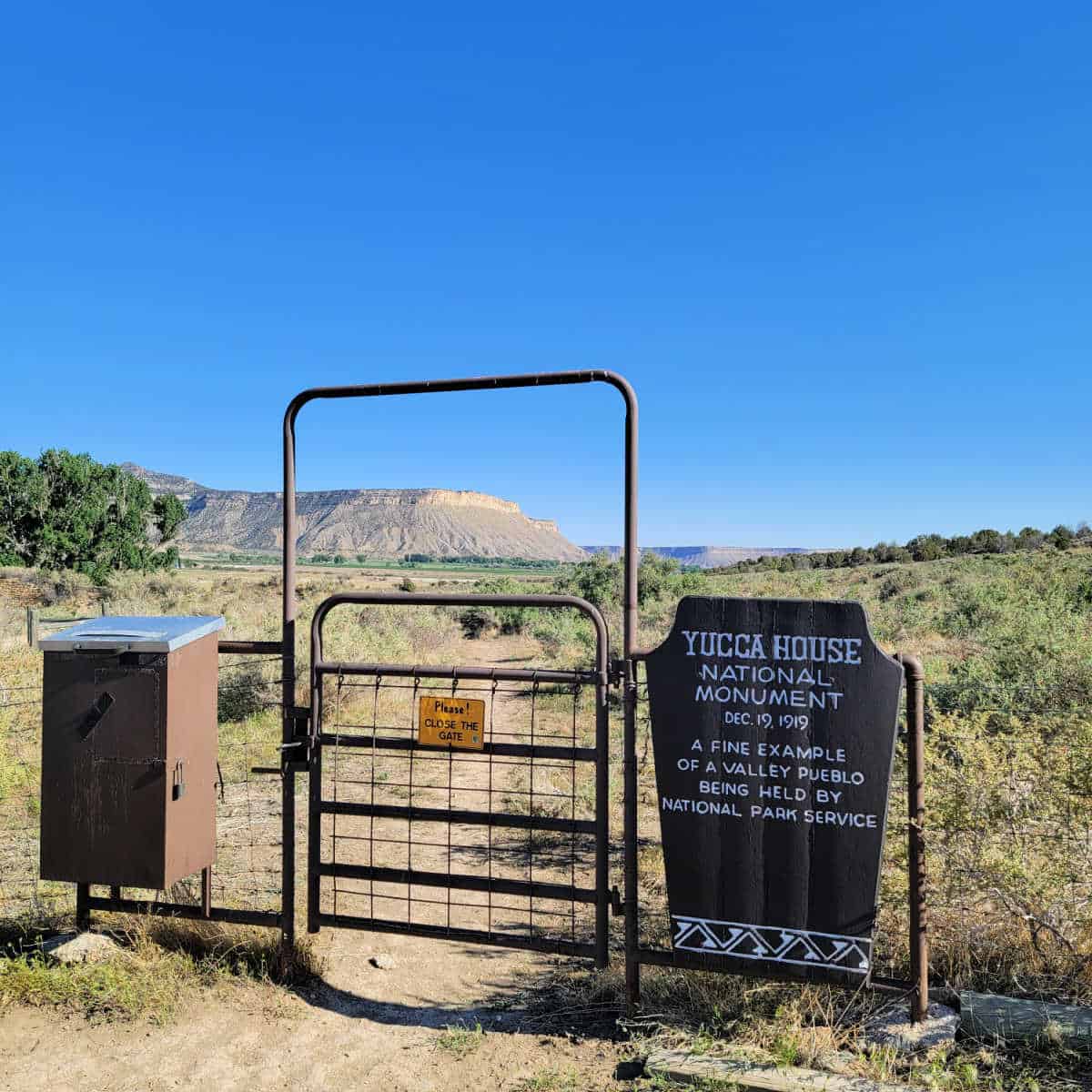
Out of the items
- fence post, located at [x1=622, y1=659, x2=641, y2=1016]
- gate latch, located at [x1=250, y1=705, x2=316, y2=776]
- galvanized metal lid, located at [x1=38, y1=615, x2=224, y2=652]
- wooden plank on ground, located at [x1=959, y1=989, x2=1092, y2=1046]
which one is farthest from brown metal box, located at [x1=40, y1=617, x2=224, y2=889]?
wooden plank on ground, located at [x1=959, y1=989, x2=1092, y2=1046]

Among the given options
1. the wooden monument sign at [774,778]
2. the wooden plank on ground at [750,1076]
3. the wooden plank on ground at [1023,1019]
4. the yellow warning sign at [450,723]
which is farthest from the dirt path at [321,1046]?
the wooden plank on ground at [1023,1019]

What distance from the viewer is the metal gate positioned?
4.08 metres

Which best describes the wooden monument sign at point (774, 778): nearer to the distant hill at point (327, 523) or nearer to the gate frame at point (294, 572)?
the gate frame at point (294, 572)

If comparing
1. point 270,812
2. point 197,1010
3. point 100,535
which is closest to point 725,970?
point 197,1010

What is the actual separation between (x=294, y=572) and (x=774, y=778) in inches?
103

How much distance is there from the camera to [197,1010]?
4180 mm

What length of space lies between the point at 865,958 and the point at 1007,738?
133cm

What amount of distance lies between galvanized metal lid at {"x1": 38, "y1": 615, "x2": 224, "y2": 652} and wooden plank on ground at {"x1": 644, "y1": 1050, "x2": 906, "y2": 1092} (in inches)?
117

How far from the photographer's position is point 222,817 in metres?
7.42

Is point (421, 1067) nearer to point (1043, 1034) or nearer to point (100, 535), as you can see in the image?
point (1043, 1034)

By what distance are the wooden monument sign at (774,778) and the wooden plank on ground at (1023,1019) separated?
58 centimetres

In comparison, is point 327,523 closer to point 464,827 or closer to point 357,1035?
point 464,827

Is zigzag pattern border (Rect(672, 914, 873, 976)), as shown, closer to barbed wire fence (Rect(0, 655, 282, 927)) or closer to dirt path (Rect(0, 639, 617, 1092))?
dirt path (Rect(0, 639, 617, 1092))

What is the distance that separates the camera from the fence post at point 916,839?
367 centimetres
